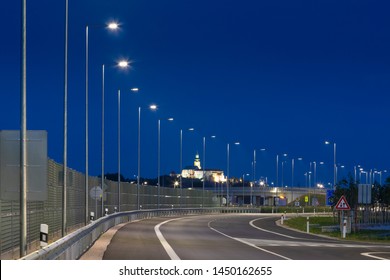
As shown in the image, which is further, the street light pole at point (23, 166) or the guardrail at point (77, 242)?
the street light pole at point (23, 166)

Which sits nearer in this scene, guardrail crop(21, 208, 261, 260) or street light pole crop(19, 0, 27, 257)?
guardrail crop(21, 208, 261, 260)

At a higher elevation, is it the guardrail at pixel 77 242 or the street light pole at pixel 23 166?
the street light pole at pixel 23 166

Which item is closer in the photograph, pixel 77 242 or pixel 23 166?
pixel 23 166

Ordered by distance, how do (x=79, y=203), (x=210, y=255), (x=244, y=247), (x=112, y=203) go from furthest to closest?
(x=112, y=203) < (x=79, y=203) < (x=244, y=247) < (x=210, y=255)

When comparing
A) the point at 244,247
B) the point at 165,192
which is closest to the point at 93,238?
the point at 244,247

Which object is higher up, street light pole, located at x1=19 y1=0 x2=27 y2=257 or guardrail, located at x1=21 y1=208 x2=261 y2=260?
street light pole, located at x1=19 y1=0 x2=27 y2=257

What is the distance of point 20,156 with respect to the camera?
2188 centimetres

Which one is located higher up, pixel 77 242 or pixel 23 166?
pixel 23 166
